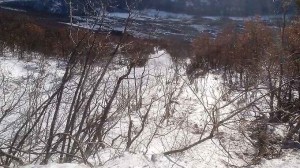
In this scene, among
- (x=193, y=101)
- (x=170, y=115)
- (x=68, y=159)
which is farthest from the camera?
(x=193, y=101)

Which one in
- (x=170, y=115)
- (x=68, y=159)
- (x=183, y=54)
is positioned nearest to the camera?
(x=68, y=159)

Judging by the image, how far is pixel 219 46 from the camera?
21.3 m

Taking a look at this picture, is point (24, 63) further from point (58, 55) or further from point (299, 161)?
point (299, 161)

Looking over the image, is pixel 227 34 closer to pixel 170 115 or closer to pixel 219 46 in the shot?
pixel 219 46

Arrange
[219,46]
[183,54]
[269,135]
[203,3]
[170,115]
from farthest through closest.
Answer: [203,3]
[183,54]
[219,46]
[170,115]
[269,135]

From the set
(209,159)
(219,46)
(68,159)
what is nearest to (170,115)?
(209,159)

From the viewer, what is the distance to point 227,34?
21922mm

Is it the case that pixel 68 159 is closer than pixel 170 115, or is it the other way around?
pixel 68 159

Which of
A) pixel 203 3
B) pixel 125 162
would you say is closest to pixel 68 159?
pixel 125 162

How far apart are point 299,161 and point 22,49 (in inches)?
542

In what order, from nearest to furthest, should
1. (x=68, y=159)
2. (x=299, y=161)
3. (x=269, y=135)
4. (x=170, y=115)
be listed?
(x=68, y=159) → (x=299, y=161) → (x=269, y=135) → (x=170, y=115)

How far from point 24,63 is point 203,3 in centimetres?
4738

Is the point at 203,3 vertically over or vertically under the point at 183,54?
over

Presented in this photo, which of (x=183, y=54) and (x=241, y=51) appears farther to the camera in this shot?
(x=183, y=54)
